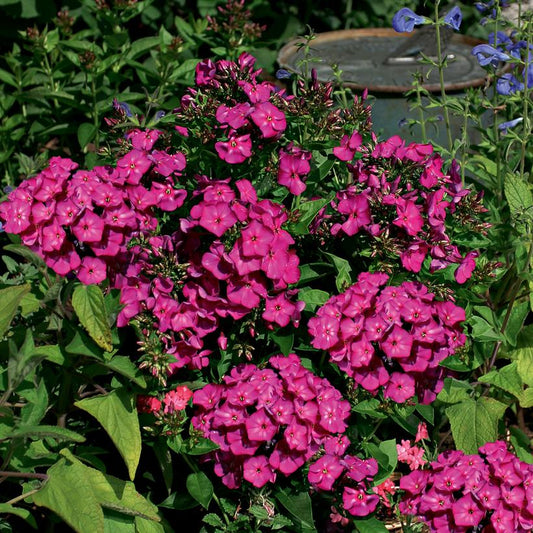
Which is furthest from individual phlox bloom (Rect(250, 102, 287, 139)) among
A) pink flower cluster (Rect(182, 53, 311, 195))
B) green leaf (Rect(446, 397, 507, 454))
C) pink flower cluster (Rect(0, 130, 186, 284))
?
green leaf (Rect(446, 397, 507, 454))

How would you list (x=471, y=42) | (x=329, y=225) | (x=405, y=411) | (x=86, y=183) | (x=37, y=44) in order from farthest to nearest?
(x=471, y=42), (x=37, y=44), (x=329, y=225), (x=405, y=411), (x=86, y=183)

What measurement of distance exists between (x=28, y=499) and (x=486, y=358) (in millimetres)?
1345

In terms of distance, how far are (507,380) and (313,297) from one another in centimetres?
66

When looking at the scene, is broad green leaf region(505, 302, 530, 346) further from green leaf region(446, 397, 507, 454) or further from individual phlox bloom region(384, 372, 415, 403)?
individual phlox bloom region(384, 372, 415, 403)

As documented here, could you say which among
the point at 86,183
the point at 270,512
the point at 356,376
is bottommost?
the point at 270,512

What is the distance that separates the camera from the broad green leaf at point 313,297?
8.00 feet

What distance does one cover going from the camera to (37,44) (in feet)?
12.2

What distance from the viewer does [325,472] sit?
7.60ft

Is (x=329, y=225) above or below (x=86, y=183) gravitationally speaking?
below

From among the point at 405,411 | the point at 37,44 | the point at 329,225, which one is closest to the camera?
the point at 405,411

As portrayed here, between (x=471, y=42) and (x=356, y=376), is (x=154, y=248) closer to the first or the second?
(x=356, y=376)

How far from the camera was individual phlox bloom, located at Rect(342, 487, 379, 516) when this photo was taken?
238 cm

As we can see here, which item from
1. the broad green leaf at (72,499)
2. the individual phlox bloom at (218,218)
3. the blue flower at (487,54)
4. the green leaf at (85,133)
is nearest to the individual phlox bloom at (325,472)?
the broad green leaf at (72,499)

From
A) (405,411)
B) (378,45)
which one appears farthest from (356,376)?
(378,45)
